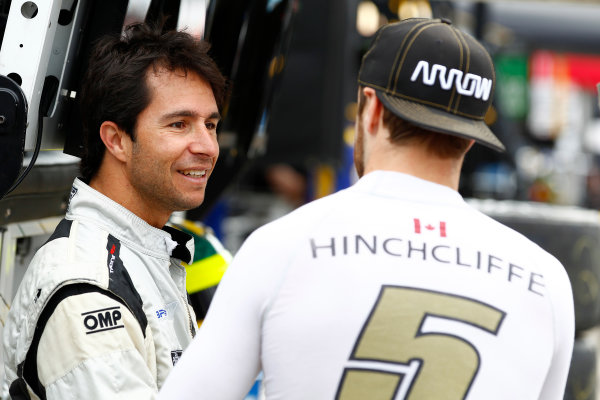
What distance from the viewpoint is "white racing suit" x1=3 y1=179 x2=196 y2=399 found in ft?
6.14

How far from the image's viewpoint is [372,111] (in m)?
1.76

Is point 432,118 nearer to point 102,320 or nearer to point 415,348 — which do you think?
point 415,348

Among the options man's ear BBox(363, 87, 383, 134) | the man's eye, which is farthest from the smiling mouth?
man's ear BBox(363, 87, 383, 134)

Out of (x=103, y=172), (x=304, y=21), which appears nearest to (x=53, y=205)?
(x=103, y=172)

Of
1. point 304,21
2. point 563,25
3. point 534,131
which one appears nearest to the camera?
point 304,21

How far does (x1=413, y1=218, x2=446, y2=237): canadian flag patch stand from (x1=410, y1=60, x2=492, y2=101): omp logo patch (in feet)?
0.90

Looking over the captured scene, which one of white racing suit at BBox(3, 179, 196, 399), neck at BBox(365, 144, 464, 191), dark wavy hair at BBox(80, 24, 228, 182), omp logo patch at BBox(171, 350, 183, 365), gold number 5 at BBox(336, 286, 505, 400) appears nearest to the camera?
gold number 5 at BBox(336, 286, 505, 400)

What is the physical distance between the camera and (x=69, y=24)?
243cm

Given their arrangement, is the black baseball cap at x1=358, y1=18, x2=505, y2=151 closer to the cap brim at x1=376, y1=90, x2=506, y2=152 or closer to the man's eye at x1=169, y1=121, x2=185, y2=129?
the cap brim at x1=376, y1=90, x2=506, y2=152

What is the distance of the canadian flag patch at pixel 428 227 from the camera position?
5.45 ft

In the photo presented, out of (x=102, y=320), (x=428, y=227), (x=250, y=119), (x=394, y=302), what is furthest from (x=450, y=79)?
(x=250, y=119)

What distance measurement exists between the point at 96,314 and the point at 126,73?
25.8 inches

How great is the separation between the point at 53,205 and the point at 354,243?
4.69 ft

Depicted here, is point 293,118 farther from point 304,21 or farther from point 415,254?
point 415,254
